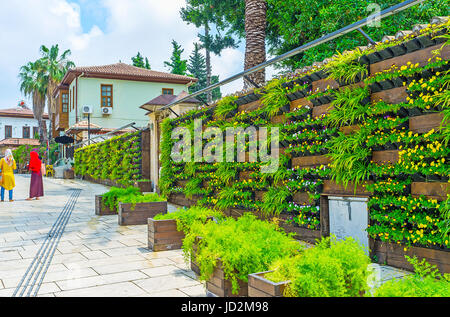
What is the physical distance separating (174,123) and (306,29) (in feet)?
22.6

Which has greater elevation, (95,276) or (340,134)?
(340,134)

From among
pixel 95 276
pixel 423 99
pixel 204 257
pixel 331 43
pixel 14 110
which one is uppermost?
pixel 14 110

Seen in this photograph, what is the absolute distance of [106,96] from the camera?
28812 millimetres

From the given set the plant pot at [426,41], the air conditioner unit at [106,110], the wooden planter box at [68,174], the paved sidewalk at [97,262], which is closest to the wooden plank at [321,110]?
the plant pot at [426,41]

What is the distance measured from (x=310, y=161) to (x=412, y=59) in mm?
1819

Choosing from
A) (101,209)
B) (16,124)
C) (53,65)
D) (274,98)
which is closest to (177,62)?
(53,65)

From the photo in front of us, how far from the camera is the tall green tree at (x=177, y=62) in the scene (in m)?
42.5

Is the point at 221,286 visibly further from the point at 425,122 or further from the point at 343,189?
the point at 425,122

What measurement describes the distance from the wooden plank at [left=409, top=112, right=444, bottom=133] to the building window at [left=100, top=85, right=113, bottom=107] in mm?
27100

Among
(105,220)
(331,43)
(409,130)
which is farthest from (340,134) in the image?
(331,43)

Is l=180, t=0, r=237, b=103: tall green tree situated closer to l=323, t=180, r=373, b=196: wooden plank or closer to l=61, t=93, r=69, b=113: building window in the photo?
l=323, t=180, r=373, b=196: wooden plank

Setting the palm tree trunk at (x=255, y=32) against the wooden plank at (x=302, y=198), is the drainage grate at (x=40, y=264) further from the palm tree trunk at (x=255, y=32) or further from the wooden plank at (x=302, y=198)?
the palm tree trunk at (x=255, y=32)

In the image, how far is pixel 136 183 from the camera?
12.9m

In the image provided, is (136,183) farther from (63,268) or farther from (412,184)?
(412,184)
